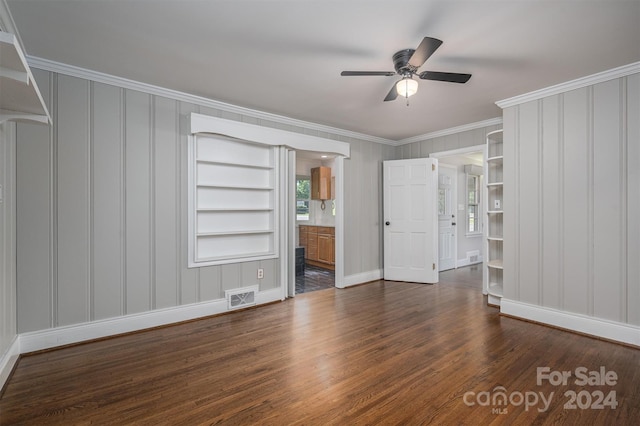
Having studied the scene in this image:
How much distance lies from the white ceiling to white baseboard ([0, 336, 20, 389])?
2372 millimetres

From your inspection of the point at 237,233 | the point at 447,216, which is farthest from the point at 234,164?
the point at 447,216

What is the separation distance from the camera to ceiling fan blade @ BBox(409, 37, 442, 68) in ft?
6.34

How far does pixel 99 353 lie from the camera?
2.68m

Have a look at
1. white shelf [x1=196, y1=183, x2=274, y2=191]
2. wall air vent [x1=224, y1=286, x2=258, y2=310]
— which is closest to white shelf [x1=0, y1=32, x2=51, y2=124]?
white shelf [x1=196, y1=183, x2=274, y2=191]

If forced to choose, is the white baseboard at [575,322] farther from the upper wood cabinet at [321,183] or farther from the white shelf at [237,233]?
the upper wood cabinet at [321,183]

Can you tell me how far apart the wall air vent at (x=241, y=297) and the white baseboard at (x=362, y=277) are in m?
1.64

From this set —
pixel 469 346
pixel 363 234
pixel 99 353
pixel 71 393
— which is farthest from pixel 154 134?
pixel 469 346

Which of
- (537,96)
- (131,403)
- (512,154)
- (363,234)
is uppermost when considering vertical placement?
(537,96)

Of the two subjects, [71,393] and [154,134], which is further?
[154,134]

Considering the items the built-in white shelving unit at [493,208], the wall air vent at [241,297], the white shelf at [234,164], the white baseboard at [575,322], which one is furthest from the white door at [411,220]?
the wall air vent at [241,297]

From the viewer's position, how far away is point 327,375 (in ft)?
7.58

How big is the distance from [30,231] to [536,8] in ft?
13.8

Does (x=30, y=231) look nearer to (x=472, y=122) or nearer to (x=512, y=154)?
(x=512, y=154)

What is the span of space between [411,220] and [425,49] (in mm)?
3548
